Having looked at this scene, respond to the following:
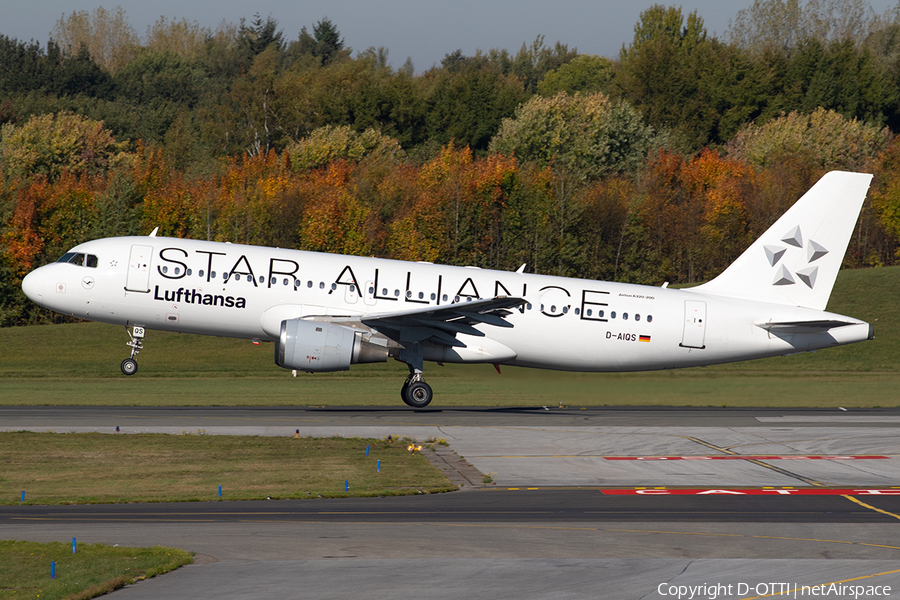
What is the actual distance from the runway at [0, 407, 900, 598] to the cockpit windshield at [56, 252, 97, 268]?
6.61 m

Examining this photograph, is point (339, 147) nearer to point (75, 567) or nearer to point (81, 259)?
point (81, 259)

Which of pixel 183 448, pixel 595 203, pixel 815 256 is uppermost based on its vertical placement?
pixel 595 203

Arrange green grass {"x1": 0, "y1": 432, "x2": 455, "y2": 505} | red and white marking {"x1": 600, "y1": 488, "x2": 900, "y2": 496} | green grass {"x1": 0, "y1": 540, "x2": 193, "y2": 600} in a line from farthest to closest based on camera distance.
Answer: red and white marking {"x1": 600, "y1": 488, "x2": 900, "y2": 496}, green grass {"x1": 0, "y1": 432, "x2": 455, "y2": 505}, green grass {"x1": 0, "y1": 540, "x2": 193, "y2": 600}

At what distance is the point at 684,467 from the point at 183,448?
39.1 feet

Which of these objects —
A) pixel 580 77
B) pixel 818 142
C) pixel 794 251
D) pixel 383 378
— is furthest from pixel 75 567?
pixel 580 77

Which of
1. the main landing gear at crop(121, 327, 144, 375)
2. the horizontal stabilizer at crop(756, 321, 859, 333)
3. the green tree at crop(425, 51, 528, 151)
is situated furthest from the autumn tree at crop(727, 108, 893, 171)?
the main landing gear at crop(121, 327, 144, 375)

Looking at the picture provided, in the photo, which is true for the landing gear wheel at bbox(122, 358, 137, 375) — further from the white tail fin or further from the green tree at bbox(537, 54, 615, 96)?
the green tree at bbox(537, 54, 615, 96)

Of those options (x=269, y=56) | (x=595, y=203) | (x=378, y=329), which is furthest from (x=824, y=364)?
(x=269, y=56)

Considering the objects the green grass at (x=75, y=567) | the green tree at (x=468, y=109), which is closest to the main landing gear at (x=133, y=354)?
the green grass at (x=75, y=567)

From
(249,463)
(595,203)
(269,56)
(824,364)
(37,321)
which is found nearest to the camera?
(249,463)

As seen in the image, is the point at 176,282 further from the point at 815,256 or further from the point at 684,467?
the point at 815,256

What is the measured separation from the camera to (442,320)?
3052 centimetres

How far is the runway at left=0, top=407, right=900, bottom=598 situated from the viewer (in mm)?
12453

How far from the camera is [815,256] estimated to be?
108 ft
